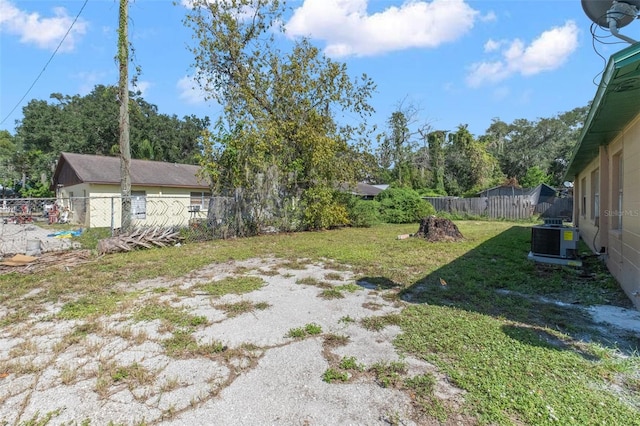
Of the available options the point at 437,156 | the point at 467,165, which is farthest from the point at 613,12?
the point at 437,156

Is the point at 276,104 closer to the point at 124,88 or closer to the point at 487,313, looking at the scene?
the point at 124,88

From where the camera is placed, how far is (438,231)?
10.5 metres

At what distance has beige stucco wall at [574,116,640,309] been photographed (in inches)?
164

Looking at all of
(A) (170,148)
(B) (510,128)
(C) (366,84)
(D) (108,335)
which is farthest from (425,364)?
(B) (510,128)

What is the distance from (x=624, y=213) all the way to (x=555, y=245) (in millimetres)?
1438

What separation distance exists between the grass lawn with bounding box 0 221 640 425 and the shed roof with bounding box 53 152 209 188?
1036 centimetres

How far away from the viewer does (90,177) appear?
52.2 ft

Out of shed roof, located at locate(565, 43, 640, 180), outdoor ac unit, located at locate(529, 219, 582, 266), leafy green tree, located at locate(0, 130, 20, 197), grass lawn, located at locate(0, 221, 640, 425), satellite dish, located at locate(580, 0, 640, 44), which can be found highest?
leafy green tree, located at locate(0, 130, 20, 197)

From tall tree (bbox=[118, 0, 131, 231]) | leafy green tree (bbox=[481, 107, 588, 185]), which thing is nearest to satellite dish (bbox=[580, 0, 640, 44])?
tall tree (bbox=[118, 0, 131, 231])

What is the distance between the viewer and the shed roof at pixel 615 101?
109 inches

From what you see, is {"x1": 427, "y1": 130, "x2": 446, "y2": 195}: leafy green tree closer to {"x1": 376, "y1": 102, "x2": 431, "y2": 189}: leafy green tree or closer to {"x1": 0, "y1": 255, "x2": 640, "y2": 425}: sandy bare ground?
{"x1": 376, "y1": 102, "x2": 431, "y2": 189}: leafy green tree

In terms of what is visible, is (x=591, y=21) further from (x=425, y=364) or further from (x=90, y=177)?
(x=90, y=177)

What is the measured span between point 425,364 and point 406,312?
1223mm

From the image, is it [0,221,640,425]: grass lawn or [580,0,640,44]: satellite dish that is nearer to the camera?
[0,221,640,425]: grass lawn
